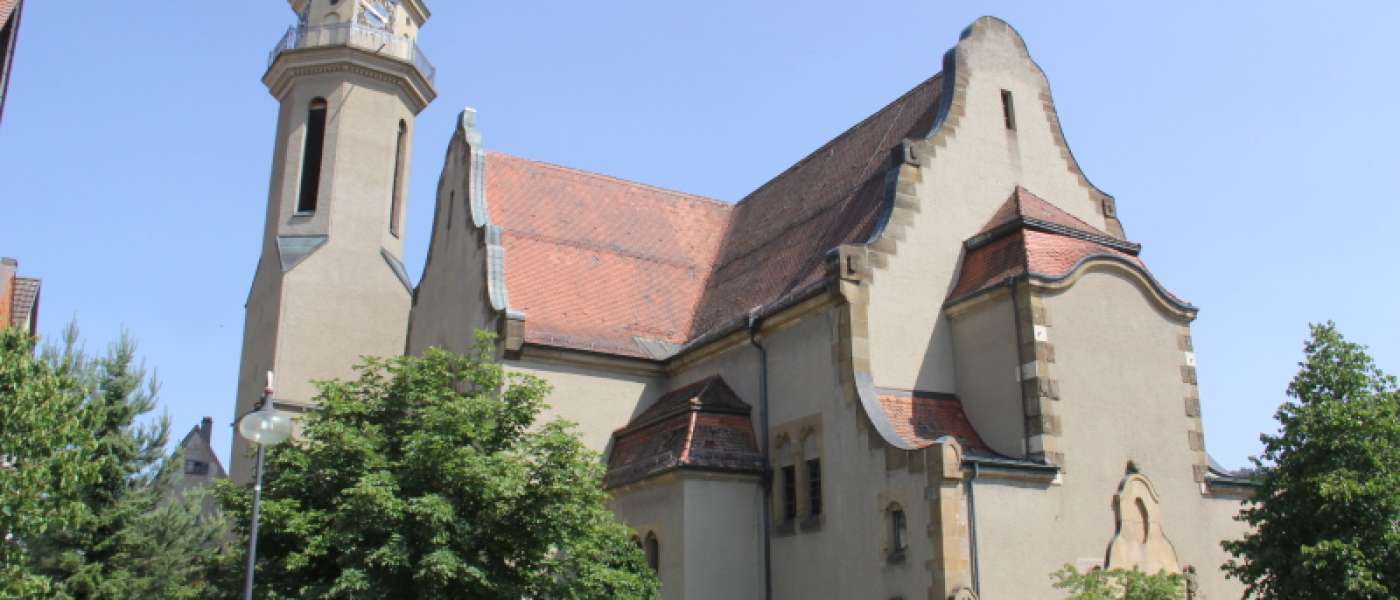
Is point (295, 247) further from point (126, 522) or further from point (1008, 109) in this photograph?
point (1008, 109)

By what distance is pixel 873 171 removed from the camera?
23703mm

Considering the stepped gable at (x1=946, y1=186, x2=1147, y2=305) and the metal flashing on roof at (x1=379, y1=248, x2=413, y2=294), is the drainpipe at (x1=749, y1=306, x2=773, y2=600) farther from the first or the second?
the metal flashing on roof at (x1=379, y1=248, x2=413, y2=294)

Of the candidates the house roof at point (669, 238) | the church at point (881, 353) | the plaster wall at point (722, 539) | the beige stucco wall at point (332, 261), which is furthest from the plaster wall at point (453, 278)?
the plaster wall at point (722, 539)

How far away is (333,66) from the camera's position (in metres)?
33.4

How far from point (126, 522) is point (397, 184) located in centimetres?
1500

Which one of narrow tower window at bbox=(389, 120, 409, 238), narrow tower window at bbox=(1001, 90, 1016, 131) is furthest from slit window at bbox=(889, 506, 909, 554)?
narrow tower window at bbox=(389, 120, 409, 238)

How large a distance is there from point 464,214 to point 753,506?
34.5 feet

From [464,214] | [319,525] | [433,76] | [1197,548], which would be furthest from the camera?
[433,76]

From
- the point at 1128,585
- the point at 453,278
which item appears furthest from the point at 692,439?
the point at 453,278

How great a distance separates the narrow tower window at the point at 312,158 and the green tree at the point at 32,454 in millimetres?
18868

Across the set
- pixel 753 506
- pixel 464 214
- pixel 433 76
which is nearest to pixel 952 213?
pixel 753 506

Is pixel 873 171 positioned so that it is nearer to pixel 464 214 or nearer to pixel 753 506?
pixel 753 506

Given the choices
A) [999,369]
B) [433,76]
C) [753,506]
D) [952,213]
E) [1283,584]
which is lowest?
[1283,584]

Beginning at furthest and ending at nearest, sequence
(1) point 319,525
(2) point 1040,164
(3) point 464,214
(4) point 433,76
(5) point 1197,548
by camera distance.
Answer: (4) point 433,76 → (3) point 464,214 → (2) point 1040,164 → (5) point 1197,548 → (1) point 319,525
